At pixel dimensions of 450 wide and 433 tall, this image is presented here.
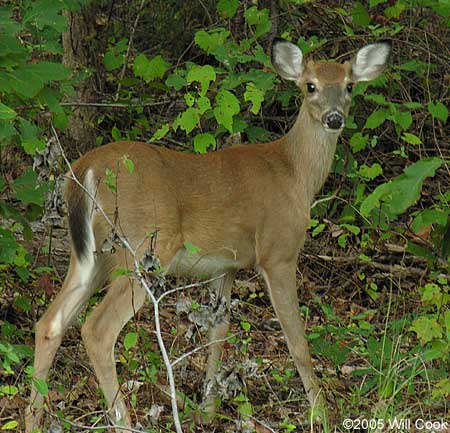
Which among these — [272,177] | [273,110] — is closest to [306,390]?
[272,177]

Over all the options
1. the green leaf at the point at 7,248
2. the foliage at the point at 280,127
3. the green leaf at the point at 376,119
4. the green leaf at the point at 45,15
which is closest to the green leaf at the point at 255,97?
the foliage at the point at 280,127

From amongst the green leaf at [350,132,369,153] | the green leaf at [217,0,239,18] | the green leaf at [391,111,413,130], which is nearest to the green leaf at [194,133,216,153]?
the green leaf at [217,0,239,18]

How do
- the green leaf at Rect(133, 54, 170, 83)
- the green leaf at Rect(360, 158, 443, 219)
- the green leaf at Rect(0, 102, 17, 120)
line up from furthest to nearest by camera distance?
the green leaf at Rect(133, 54, 170, 83), the green leaf at Rect(0, 102, 17, 120), the green leaf at Rect(360, 158, 443, 219)

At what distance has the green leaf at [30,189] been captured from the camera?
5.48 m

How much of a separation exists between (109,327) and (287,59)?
212 cm

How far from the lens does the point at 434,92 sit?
8570 mm

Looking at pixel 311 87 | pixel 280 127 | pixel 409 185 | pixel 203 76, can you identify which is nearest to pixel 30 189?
pixel 203 76

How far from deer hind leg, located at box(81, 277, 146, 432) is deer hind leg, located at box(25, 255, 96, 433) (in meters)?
0.17

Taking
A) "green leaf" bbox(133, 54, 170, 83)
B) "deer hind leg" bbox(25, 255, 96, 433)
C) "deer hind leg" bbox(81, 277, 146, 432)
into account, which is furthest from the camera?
"green leaf" bbox(133, 54, 170, 83)

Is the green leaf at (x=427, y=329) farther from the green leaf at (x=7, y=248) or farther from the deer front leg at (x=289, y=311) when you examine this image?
the green leaf at (x=7, y=248)

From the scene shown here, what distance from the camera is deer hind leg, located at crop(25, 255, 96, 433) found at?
216 inches

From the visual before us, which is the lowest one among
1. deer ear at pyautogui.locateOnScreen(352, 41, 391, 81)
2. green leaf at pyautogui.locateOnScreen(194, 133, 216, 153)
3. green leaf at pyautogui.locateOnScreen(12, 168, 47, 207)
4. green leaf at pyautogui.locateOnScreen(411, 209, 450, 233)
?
green leaf at pyautogui.locateOnScreen(194, 133, 216, 153)

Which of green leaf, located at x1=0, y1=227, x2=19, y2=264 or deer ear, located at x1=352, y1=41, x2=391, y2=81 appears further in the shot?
deer ear, located at x1=352, y1=41, x2=391, y2=81

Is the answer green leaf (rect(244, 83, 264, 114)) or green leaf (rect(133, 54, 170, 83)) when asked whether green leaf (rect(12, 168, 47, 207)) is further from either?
green leaf (rect(133, 54, 170, 83))
